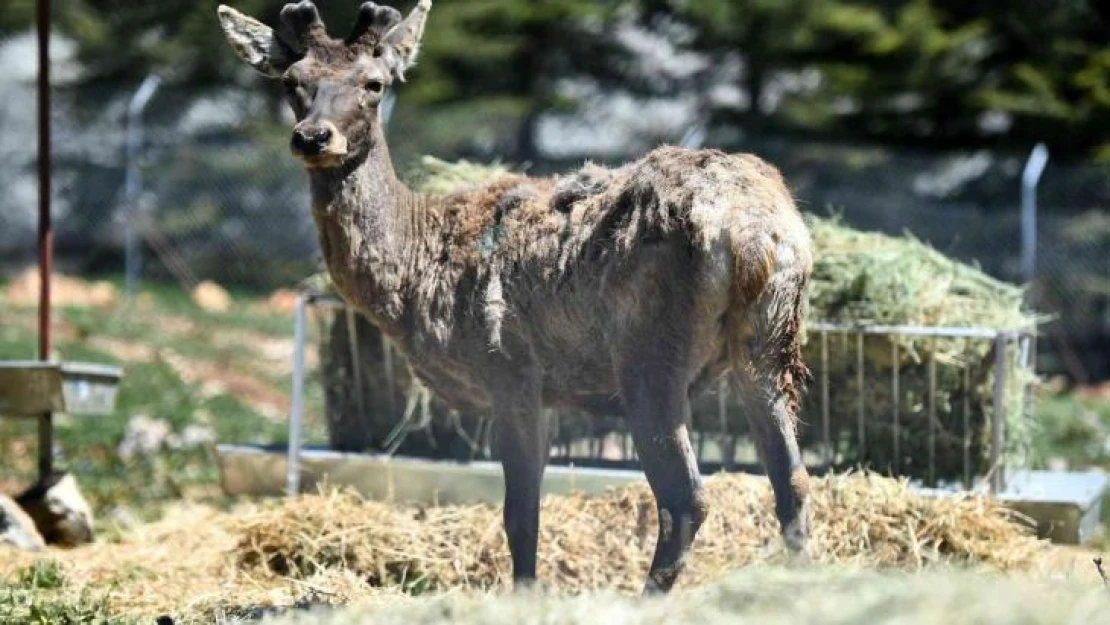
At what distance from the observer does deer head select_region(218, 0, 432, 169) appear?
6.47 m

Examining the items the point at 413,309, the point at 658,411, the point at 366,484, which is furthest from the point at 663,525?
the point at 366,484

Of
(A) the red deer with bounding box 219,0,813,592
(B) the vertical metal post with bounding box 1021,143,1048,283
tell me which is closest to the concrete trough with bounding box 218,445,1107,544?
(A) the red deer with bounding box 219,0,813,592

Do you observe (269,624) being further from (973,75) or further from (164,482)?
(973,75)

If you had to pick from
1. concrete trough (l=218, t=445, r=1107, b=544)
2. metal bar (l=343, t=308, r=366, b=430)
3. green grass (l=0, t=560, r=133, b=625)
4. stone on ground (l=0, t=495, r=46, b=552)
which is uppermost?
metal bar (l=343, t=308, r=366, b=430)

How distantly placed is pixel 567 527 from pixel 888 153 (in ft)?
35.3

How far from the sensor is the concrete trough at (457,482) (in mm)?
7691

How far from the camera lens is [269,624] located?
4227 millimetres

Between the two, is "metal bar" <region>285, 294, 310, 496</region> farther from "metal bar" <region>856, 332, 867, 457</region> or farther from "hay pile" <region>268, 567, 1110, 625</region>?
"hay pile" <region>268, 567, 1110, 625</region>

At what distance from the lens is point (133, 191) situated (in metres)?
17.5

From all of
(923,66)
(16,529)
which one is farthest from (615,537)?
(923,66)

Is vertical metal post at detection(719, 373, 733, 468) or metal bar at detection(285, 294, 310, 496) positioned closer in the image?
vertical metal post at detection(719, 373, 733, 468)

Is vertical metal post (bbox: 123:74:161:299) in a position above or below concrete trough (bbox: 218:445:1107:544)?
above

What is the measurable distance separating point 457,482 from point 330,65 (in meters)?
2.58

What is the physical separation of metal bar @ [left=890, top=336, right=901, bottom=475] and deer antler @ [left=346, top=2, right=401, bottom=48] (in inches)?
120
